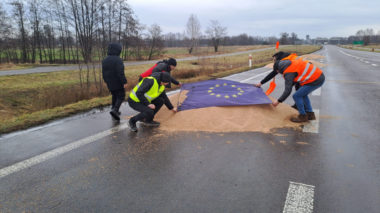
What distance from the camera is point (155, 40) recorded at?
49.7m

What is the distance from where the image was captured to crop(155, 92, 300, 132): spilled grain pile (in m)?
5.11

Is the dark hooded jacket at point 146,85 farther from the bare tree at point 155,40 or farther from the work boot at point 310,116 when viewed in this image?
the bare tree at point 155,40

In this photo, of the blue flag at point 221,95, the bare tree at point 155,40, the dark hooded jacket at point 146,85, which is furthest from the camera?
the bare tree at point 155,40

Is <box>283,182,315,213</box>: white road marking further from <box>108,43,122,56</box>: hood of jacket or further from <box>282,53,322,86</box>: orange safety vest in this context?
<box>108,43,122,56</box>: hood of jacket

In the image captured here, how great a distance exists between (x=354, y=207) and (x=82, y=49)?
11.7 m

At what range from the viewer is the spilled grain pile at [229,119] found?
5.11 metres

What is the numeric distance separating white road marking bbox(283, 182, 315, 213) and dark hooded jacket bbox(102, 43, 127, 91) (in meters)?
4.35

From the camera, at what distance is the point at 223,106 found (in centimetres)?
588

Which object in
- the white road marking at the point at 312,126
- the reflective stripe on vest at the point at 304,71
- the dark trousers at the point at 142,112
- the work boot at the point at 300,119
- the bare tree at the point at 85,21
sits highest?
the bare tree at the point at 85,21

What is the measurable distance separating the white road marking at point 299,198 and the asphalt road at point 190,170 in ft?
0.03

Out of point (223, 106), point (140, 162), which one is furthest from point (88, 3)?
point (140, 162)

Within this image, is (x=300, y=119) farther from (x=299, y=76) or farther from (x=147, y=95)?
(x=147, y=95)

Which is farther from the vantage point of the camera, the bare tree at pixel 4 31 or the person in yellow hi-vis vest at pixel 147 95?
the bare tree at pixel 4 31

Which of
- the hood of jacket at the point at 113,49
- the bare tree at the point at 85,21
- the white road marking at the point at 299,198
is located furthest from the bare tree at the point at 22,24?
the white road marking at the point at 299,198
